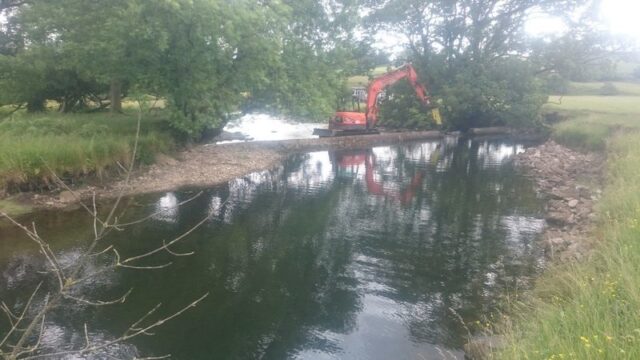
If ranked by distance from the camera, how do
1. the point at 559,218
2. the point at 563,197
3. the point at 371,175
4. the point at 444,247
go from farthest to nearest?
1. the point at 371,175
2. the point at 563,197
3. the point at 559,218
4. the point at 444,247

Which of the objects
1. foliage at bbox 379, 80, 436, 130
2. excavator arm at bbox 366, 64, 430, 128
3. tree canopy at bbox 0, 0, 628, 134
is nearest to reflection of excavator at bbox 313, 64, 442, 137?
excavator arm at bbox 366, 64, 430, 128

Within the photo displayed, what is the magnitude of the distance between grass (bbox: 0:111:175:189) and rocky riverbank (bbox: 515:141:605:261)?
10947mm

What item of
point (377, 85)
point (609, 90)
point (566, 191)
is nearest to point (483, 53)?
point (377, 85)

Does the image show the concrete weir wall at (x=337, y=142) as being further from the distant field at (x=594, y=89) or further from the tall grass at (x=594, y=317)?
the distant field at (x=594, y=89)

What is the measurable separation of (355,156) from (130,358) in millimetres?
18939

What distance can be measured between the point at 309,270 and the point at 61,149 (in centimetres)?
948

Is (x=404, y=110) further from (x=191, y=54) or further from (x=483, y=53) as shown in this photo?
(x=191, y=54)

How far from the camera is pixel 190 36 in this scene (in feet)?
57.3

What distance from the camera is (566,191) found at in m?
16.8

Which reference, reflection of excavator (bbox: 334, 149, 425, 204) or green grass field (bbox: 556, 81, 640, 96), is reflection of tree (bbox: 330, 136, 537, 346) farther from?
green grass field (bbox: 556, 81, 640, 96)

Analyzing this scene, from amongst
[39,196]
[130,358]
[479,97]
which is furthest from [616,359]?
[479,97]

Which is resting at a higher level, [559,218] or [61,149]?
[61,149]

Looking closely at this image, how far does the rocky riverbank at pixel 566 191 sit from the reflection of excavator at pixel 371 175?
4.41 m

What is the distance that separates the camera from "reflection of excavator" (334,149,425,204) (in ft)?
56.2
